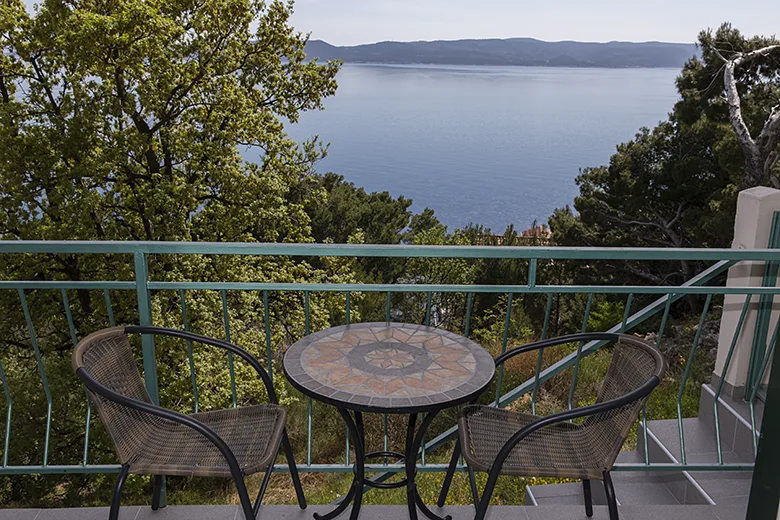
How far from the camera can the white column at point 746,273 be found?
11.8 ft

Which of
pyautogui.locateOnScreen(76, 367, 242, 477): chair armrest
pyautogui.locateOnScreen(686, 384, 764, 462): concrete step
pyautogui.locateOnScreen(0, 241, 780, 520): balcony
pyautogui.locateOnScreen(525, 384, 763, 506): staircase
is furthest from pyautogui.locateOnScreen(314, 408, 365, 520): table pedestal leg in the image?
pyautogui.locateOnScreen(686, 384, 764, 462): concrete step

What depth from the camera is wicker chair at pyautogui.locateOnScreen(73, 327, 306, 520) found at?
6.26 ft

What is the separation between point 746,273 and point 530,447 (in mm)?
2372

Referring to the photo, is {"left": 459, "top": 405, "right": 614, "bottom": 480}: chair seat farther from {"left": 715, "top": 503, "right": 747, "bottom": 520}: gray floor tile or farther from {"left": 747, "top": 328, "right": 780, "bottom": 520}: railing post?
{"left": 747, "top": 328, "right": 780, "bottom": 520}: railing post

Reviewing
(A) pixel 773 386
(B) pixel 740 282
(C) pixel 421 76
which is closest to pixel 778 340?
(A) pixel 773 386

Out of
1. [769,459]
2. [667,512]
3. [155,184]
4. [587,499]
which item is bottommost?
[667,512]

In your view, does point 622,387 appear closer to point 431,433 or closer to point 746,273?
point 746,273

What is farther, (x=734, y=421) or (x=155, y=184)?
(x=155, y=184)

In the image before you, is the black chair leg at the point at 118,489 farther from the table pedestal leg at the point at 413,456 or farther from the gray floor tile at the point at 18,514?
the table pedestal leg at the point at 413,456

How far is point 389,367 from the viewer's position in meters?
2.21

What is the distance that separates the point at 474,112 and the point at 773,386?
410 feet

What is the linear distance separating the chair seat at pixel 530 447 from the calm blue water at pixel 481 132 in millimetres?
54407

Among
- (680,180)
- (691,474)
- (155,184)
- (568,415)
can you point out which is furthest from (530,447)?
(680,180)

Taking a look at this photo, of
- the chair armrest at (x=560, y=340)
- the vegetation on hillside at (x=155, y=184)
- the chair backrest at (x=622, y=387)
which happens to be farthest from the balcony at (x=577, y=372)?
the vegetation on hillside at (x=155, y=184)
